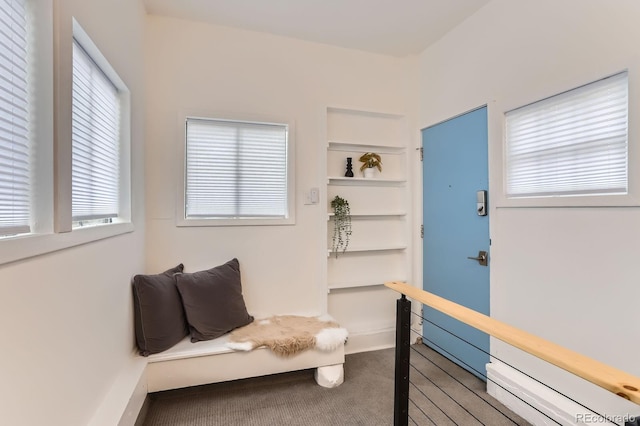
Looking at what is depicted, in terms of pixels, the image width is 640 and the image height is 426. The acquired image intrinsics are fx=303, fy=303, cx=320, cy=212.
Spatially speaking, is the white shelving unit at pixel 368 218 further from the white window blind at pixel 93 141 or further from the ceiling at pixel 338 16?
the white window blind at pixel 93 141

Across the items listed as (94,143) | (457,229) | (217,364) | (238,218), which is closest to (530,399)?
(457,229)

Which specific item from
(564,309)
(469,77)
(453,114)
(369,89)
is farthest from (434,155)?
(564,309)

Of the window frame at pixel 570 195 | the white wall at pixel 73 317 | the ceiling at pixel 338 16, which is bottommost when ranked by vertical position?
the white wall at pixel 73 317

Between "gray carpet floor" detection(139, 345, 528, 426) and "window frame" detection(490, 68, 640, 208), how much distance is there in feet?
4.19

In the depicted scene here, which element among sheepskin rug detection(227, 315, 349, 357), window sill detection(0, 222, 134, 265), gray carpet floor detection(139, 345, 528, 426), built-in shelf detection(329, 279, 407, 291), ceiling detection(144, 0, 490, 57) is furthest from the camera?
built-in shelf detection(329, 279, 407, 291)

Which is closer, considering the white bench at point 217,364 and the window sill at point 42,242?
the window sill at point 42,242

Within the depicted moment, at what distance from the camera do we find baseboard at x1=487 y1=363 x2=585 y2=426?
1.74 m

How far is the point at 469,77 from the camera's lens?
8.25 ft

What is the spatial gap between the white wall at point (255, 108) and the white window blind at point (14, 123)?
60.8 inches

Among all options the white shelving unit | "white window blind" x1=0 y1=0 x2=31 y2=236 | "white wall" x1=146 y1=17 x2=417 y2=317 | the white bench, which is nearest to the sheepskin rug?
the white bench

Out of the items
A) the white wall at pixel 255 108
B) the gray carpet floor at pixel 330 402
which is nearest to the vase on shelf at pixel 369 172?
the white wall at pixel 255 108

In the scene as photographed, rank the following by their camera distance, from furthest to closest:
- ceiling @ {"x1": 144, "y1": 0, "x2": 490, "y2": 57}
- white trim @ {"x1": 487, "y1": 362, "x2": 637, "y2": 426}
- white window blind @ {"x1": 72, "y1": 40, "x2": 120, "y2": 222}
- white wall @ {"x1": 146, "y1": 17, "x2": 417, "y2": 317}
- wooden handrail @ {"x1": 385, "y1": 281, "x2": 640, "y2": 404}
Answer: white wall @ {"x1": 146, "y1": 17, "x2": 417, "y2": 317} < ceiling @ {"x1": 144, "y1": 0, "x2": 490, "y2": 57} < white trim @ {"x1": 487, "y1": 362, "x2": 637, "y2": 426} < white window blind @ {"x1": 72, "y1": 40, "x2": 120, "y2": 222} < wooden handrail @ {"x1": 385, "y1": 281, "x2": 640, "y2": 404}

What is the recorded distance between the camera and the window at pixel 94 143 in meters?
1.37

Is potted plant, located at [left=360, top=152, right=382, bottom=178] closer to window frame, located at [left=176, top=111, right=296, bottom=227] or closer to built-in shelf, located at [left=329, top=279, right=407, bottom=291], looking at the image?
window frame, located at [left=176, top=111, right=296, bottom=227]
